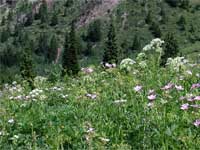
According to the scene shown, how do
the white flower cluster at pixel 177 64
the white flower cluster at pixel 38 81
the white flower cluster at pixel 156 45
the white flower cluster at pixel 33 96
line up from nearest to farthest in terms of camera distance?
the white flower cluster at pixel 177 64
the white flower cluster at pixel 33 96
the white flower cluster at pixel 156 45
the white flower cluster at pixel 38 81

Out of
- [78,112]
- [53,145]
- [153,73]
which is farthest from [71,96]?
[53,145]

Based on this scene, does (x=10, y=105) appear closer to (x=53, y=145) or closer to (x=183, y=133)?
(x=53, y=145)

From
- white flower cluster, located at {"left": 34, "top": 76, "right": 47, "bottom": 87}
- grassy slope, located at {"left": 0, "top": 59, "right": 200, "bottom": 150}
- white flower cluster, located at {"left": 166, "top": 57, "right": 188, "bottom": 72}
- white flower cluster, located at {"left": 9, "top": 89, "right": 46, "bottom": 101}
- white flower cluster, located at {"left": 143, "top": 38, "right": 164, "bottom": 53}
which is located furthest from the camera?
white flower cluster, located at {"left": 34, "top": 76, "right": 47, "bottom": 87}

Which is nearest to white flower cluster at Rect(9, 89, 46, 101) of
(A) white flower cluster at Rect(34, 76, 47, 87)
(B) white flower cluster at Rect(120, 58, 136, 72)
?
(A) white flower cluster at Rect(34, 76, 47, 87)

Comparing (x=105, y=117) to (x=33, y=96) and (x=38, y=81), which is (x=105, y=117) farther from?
(x=38, y=81)

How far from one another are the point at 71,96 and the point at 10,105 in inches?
61.8

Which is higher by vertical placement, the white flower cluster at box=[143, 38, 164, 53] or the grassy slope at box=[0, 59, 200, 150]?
the white flower cluster at box=[143, 38, 164, 53]

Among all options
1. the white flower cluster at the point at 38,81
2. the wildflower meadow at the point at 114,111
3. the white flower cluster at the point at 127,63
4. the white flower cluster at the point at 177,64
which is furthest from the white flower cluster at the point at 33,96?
the white flower cluster at the point at 177,64

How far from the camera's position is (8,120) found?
10.0 metres

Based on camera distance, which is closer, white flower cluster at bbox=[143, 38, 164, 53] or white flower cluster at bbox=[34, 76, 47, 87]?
white flower cluster at bbox=[143, 38, 164, 53]

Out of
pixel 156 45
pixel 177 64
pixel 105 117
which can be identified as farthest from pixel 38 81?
pixel 105 117

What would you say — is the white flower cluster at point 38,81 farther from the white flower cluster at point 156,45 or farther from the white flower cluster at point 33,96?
the white flower cluster at point 156,45

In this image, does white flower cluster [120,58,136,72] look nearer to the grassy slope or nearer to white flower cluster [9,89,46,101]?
the grassy slope

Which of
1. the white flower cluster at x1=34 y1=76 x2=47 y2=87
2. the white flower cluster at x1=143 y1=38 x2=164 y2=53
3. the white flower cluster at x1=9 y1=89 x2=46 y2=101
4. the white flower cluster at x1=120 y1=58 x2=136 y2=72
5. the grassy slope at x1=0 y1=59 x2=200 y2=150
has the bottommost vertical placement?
the white flower cluster at x1=34 y1=76 x2=47 y2=87
